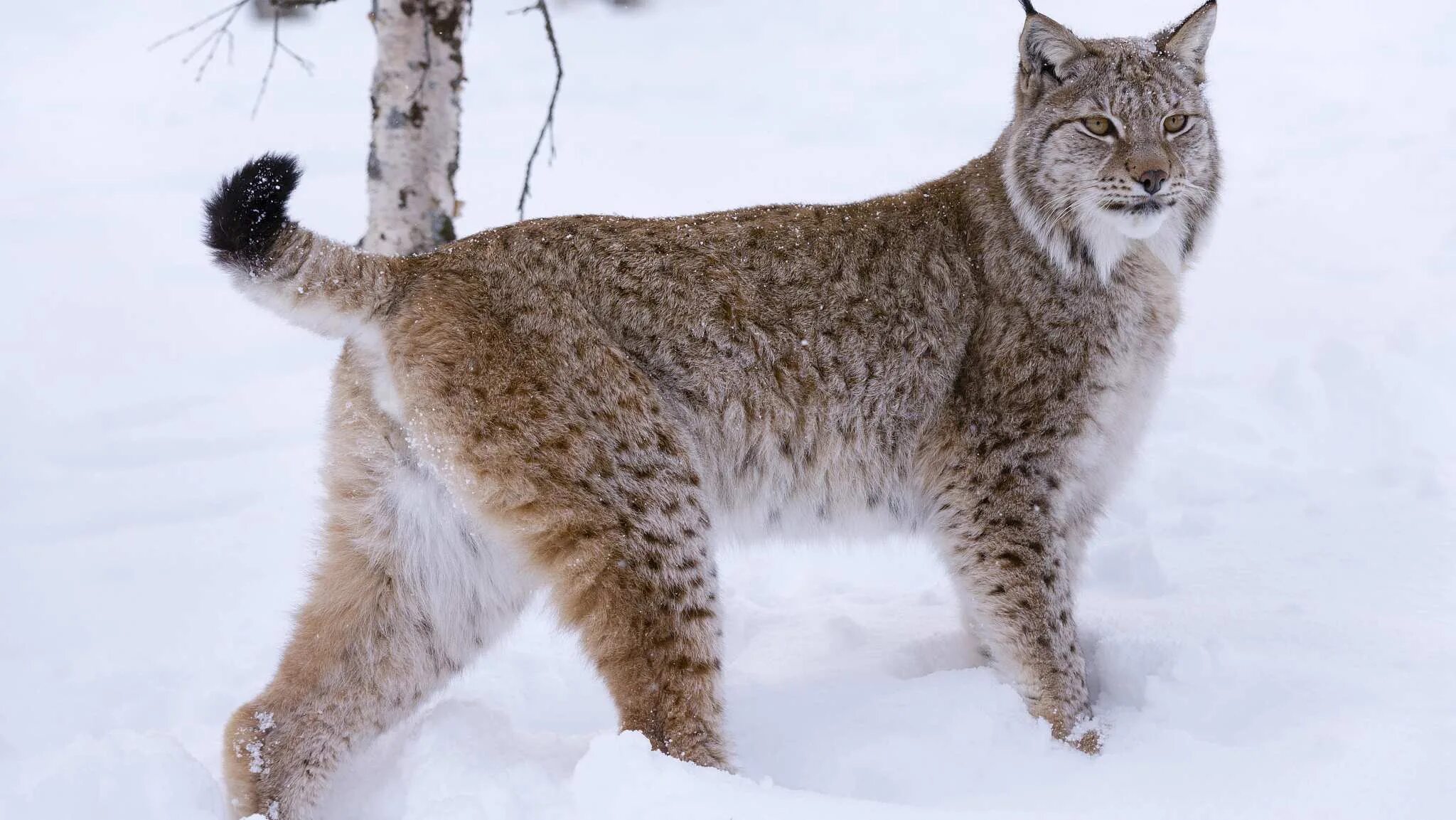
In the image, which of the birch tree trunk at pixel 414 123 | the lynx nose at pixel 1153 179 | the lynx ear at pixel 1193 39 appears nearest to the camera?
the lynx nose at pixel 1153 179

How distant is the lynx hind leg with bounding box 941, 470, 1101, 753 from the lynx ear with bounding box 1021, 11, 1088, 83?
1386 millimetres

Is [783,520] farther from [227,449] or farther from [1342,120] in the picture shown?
[1342,120]

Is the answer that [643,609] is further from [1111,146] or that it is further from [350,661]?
[1111,146]

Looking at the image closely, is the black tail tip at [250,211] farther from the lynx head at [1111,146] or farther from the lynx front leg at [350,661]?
the lynx head at [1111,146]

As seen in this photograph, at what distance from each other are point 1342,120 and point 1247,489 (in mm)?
6218

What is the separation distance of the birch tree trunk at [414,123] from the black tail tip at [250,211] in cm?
275

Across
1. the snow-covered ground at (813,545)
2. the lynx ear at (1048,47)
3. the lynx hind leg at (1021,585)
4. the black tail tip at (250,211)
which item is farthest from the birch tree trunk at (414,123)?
the lynx hind leg at (1021,585)

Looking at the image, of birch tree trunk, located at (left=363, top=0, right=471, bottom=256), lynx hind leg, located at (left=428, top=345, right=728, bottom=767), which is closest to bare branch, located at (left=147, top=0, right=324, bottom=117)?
birch tree trunk, located at (left=363, top=0, right=471, bottom=256)

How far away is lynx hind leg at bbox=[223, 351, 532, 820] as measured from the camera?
3.55 metres

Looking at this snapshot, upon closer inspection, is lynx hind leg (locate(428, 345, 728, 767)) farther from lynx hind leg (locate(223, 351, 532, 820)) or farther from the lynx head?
the lynx head

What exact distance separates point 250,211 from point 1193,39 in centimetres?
304

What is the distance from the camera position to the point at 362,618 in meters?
3.69

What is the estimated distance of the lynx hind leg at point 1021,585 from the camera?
3865 millimetres

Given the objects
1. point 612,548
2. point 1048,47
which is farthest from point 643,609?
point 1048,47
